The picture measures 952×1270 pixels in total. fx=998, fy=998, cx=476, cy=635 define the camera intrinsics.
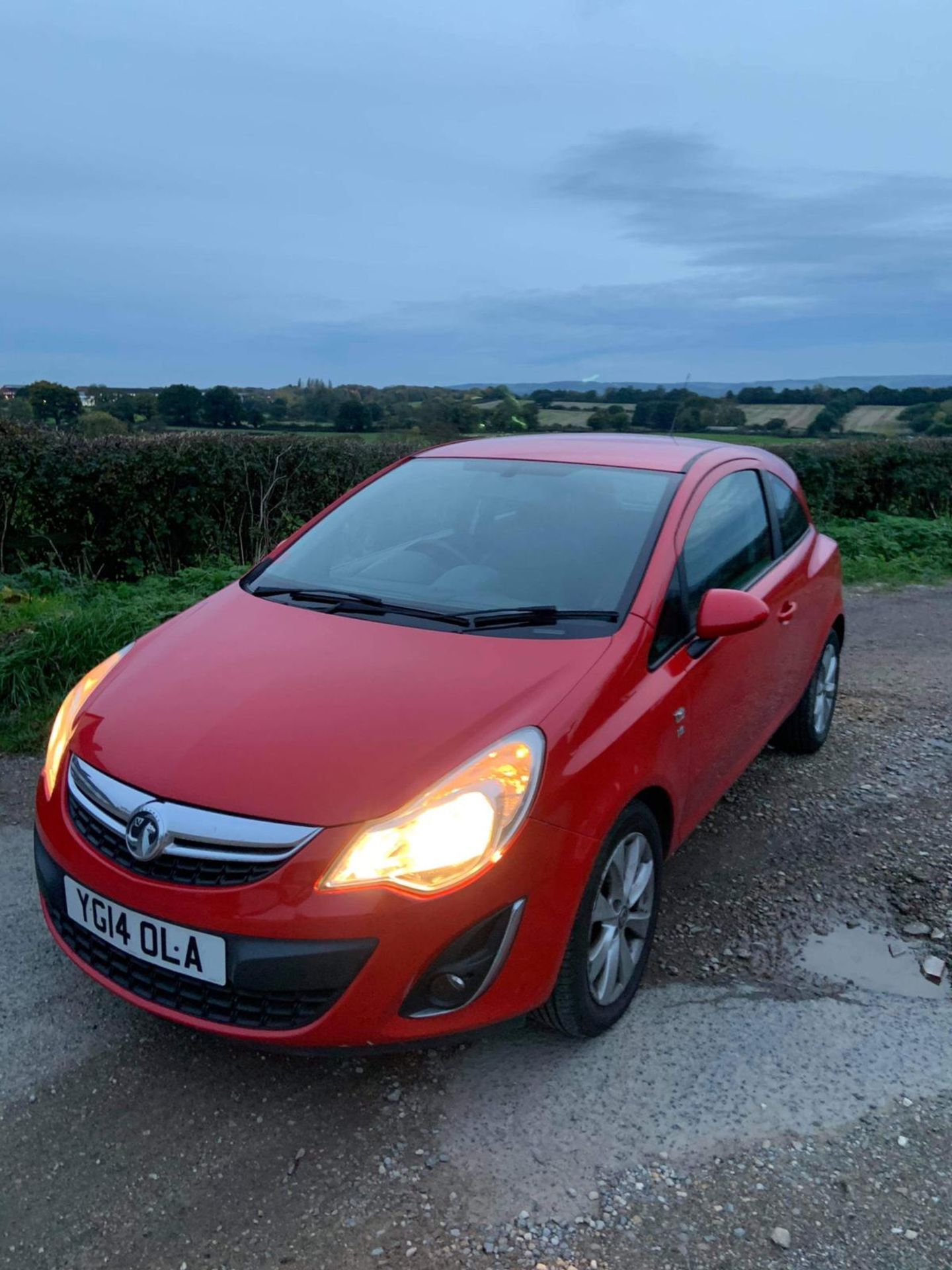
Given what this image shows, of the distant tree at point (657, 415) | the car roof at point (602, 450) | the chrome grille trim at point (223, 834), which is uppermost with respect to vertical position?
the distant tree at point (657, 415)

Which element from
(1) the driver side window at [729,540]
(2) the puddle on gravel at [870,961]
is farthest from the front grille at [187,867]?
(2) the puddle on gravel at [870,961]

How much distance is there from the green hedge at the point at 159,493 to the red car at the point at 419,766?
4.60 metres

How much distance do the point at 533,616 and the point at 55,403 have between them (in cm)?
688

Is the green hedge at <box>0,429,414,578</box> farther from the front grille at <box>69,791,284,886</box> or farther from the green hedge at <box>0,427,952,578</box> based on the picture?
the front grille at <box>69,791,284,886</box>

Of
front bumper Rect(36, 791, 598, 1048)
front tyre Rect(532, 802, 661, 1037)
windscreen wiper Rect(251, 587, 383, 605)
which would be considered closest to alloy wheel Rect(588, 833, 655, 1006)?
front tyre Rect(532, 802, 661, 1037)

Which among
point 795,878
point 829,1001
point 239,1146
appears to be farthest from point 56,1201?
point 795,878

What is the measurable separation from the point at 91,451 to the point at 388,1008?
647 centimetres

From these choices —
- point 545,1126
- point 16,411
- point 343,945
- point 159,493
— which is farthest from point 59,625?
point 545,1126

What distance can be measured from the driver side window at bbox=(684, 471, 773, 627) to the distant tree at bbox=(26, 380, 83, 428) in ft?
19.6

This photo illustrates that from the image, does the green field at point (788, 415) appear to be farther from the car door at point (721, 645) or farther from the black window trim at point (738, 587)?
the car door at point (721, 645)

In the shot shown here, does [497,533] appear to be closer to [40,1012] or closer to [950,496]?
[40,1012]

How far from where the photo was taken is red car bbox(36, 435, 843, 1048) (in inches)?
91.7

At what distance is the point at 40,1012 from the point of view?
9.58ft

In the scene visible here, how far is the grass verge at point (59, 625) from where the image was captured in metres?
5.29
